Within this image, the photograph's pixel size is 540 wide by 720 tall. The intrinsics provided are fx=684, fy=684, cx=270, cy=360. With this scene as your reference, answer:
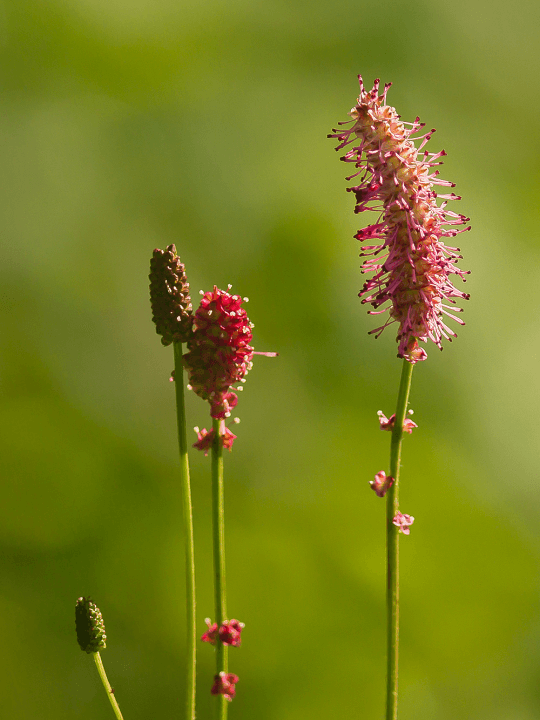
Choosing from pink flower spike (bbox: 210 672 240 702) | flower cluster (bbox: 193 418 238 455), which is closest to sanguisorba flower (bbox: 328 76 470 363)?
flower cluster (bbox: 193 418 238 455)

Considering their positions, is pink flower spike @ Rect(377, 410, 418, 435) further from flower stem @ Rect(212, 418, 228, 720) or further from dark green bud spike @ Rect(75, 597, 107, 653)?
dark green bud spike @ Rect(75, 597, 107, 653)

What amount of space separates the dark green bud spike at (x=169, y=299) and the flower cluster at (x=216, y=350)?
0.01 metres

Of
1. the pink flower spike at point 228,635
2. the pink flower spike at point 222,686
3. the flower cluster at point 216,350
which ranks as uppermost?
the flower cluster at point 216,350

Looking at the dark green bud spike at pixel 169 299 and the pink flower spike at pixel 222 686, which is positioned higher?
the dark green bud spike at pixel 169 299

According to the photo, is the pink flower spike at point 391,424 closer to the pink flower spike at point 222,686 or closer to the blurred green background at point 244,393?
the pink flower spike at point 222,686

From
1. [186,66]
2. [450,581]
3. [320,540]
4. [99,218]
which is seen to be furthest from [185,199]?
[450,581]

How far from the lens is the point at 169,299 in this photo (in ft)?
1.46

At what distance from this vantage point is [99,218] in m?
1.47

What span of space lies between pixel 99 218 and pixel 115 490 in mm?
579

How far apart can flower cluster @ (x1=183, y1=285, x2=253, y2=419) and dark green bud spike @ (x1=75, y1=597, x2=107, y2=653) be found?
0.62 feet

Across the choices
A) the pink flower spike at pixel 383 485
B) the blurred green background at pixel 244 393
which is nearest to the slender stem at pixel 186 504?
the pink flower spike at pixel 383 485

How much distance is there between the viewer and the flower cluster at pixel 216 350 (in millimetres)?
463

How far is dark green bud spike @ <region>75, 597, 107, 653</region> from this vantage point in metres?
0.51

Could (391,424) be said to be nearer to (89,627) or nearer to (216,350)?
(216,350)
